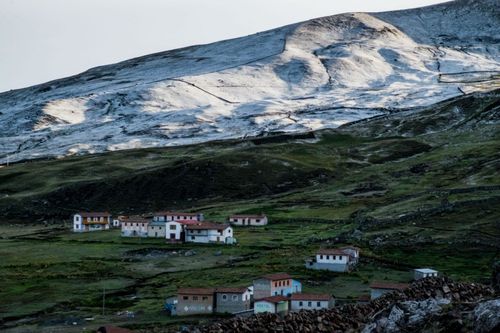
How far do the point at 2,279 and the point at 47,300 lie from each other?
1376 cm

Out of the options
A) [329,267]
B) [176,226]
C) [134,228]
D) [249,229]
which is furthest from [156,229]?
[329,267]

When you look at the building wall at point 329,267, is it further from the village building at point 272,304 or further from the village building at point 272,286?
the village building at point 272,304

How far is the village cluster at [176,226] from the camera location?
11781 cm

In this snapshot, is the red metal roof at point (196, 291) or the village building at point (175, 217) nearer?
the red metal roof at point (196, 291)

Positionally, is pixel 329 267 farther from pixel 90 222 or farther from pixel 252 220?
pixel 90 222

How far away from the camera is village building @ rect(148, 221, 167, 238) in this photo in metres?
128

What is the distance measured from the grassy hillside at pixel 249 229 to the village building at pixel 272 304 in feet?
24.3

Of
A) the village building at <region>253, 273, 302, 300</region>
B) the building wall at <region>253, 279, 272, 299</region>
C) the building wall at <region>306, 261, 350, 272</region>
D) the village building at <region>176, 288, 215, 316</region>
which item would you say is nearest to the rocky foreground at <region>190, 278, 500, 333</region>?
the village building at <region>176, 288, 215, 316</region>

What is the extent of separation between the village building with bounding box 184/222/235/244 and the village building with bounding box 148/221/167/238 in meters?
6.10

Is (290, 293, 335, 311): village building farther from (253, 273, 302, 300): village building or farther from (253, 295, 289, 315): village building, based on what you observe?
(253, 273, 302, 300): village building

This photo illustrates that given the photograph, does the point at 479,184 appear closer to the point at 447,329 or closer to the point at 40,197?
the point at 40,197

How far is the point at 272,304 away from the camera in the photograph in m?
72.2

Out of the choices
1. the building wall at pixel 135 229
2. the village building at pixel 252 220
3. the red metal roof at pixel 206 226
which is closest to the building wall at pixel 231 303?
the red metal roof at pixel 206 226

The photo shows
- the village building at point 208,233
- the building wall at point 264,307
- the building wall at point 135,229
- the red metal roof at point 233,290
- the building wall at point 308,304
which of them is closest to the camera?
the building wall at point 308,304
